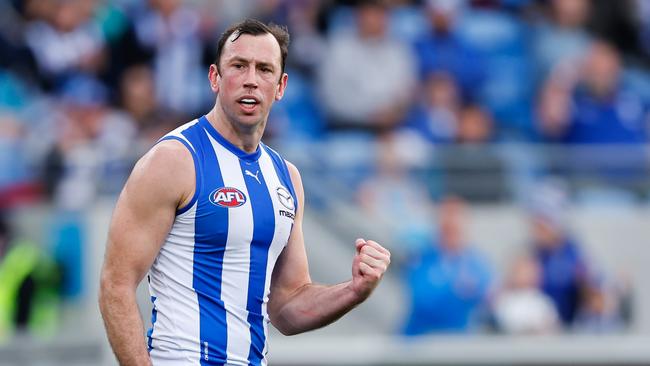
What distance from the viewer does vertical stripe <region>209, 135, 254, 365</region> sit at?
5.33 m

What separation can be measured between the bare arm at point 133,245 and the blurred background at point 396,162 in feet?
18.1

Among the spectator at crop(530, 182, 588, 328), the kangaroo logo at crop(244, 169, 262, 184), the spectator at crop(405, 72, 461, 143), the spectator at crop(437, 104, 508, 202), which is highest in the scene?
the spectator at crop(405, 72, 461, 143)

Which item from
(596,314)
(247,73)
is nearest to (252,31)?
(247,73)

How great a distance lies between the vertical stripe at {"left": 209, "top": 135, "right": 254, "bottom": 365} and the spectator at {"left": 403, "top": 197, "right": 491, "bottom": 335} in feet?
19.2

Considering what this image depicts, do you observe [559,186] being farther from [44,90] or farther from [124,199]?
[124,199]

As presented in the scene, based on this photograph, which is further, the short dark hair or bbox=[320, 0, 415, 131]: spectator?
bbox=[320, 0, 415, 131]: spectator

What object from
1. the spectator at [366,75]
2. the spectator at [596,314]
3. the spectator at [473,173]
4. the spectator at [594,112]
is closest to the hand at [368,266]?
the spectator at [596,314]

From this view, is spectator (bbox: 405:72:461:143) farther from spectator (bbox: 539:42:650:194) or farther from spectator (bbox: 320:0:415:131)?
spectator (bbox: 539:42:650:194)

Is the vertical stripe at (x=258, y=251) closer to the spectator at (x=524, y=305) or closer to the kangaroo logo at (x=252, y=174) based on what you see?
the kangaroo logo at (x=252, y=174)

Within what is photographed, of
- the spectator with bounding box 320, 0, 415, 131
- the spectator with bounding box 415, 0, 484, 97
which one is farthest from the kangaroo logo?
the spectator with bounding box 415, 0, 484, 97

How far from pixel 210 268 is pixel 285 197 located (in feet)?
1.68

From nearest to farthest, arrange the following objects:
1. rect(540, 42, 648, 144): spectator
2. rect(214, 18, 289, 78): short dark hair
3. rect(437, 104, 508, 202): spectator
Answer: rect(214, 18, 289, 78): short dark hair < rect(437, 104, 508, 202): spectator < rect(540, 42, 648, 144): spectator

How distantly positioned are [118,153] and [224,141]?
253 inches

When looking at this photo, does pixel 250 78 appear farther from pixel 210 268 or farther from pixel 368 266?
pixel 368 266
